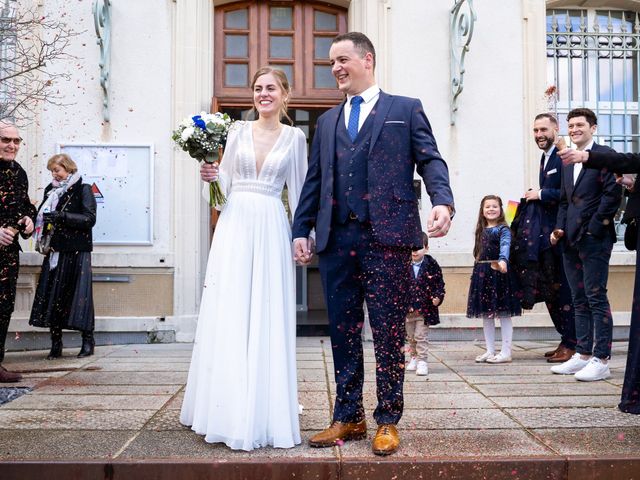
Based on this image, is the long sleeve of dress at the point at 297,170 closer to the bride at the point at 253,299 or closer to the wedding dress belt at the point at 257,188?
the bride at the point at 253,299

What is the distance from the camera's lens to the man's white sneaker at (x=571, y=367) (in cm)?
629

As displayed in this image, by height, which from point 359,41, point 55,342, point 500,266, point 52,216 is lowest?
point 55,342

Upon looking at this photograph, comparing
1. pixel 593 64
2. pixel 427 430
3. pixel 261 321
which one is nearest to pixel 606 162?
pixel 427 430

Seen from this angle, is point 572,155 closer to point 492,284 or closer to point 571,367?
point 571,367

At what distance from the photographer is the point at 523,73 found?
8.92m

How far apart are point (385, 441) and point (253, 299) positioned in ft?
3.57

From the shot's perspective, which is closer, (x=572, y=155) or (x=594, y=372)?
(x=572, y=155)

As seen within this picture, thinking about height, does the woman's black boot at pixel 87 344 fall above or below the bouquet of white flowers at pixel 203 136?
below

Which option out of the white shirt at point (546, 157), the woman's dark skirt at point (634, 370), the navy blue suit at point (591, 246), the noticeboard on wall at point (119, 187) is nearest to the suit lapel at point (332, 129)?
the woman's dark skirt at point (634, 370)

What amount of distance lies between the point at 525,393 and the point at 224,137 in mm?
3033

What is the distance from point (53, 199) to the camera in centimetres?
734

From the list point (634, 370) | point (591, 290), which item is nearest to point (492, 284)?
point (591, 290)

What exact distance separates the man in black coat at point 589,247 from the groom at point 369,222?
2701 millimetres

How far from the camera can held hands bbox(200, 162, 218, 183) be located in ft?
13.8
